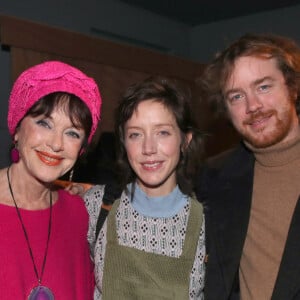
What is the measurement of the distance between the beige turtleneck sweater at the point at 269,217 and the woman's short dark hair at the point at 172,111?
30 centimetres

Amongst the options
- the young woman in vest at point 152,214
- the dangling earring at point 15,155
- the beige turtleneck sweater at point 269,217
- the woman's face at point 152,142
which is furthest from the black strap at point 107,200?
the beige turtleneck sweater at point 269,217

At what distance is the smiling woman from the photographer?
1.66 metres

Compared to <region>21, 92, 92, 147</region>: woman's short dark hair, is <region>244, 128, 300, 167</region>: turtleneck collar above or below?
below

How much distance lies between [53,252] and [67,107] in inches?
22.0

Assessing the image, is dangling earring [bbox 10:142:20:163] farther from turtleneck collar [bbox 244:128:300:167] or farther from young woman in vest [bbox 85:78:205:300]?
turtleneck collar [bbox 244:128:300:167]

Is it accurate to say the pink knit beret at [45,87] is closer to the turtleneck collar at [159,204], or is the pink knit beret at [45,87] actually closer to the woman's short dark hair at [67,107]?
the woman's short dark hair at [67,107]

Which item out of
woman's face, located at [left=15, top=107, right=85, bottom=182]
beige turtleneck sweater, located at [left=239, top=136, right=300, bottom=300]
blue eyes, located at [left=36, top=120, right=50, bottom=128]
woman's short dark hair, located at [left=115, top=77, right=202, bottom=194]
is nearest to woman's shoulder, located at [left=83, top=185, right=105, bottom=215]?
woman's short dark hair, located at [left=115, top=77, right=202, bottom=194]

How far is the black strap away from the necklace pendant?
0.33 m

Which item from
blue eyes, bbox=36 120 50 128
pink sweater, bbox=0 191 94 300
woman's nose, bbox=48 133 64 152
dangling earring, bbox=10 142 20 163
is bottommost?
pink sweater, bbox=0 191 94 300

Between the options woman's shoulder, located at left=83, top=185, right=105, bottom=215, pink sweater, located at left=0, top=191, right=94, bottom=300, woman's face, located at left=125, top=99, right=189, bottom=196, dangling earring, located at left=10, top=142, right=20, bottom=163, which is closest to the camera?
pink sweater, located at left=0, top=191, right=94, bottom=300

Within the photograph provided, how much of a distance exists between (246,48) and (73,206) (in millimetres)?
1130

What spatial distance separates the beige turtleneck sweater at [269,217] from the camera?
1.85 m

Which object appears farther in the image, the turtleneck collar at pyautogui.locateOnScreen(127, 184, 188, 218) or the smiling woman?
the turtleneck collar at pyautogui.locateOnScreen(127, 184, 188, 218)

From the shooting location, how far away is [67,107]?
1.70m
